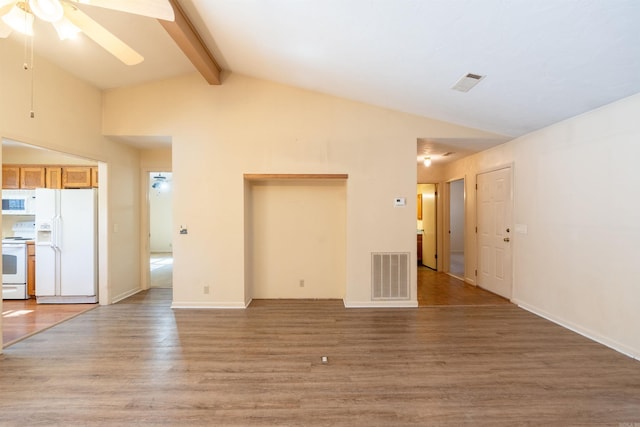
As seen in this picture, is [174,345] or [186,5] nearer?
[186,5]

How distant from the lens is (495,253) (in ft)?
15.5

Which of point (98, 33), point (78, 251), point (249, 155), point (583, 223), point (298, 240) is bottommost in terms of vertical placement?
point (78, 251)

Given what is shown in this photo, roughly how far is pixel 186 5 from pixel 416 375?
3.94 meters

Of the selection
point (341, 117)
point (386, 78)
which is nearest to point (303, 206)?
point (341, 117)

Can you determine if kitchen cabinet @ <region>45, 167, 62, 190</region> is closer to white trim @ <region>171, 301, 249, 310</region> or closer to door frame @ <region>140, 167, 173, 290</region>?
door frame @ <region>140, 167, 173, 290</region>

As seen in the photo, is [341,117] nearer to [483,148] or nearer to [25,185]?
[483,148]

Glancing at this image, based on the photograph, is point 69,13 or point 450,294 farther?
point 450,294

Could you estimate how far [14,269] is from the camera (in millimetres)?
4469

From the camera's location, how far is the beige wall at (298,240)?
179 inches

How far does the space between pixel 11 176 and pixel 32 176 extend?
37cm

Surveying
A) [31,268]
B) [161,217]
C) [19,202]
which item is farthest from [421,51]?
[161,217]

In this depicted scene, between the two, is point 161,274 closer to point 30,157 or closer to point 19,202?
point 19,202

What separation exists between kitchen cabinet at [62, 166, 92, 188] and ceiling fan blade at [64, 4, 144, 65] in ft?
10.9

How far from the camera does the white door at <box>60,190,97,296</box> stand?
14.0 feet
